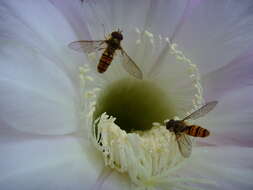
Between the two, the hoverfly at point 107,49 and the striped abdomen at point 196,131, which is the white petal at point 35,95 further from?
the striped abdomen at point 196,131

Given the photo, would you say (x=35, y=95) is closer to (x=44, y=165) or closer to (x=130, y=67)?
(x=44, y=165)

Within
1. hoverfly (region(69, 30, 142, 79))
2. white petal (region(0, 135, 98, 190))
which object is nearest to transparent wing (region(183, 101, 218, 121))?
hoverfly (region(69, 30, 142, 79))

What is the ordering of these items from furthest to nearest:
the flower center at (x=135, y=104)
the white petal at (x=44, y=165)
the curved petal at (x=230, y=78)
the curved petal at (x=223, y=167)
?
the flower center at (x=135, y=104) → the curved petal at (x=230, y=78) → the curved petal at (x=223, y=167) → the white petal at (x=44, y=165)

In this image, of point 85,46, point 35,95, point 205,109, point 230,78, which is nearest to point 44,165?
point 35,95

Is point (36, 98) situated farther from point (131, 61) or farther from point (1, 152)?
point (131, 61)

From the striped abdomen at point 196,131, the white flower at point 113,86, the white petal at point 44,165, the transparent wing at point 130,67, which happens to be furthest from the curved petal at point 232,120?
the white petal at point 44,165

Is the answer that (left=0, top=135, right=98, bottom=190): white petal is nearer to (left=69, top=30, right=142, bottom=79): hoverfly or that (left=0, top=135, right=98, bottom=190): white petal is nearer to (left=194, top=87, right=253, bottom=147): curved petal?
(left=69, top=30, right=142, bottom=79): hoverfly
